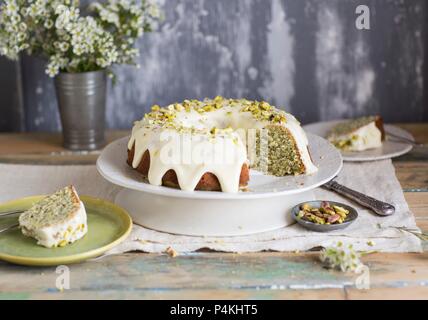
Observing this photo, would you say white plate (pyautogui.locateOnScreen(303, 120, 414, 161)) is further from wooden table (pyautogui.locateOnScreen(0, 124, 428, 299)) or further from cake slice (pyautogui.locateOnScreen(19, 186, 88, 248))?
cake slice (pyautogui.locateOnScreen(19, 186, 88, 248))

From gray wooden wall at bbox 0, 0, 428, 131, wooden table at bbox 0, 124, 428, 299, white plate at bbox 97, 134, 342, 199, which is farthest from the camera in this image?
gray wooden wall at bbox 0, 0, 428, 131

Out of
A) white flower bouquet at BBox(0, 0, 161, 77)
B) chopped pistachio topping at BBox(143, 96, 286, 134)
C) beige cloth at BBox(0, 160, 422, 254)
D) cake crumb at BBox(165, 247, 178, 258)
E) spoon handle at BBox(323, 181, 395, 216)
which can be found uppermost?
white flower bouquet at BBox(0, 0, 161, 77)

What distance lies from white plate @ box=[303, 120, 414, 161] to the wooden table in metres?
0.69

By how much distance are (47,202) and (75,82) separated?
81 cm

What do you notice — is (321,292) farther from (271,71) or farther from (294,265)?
(271,71)

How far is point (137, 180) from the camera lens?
1.98 meters

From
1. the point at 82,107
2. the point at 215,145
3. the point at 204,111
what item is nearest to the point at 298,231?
the point at 215,145

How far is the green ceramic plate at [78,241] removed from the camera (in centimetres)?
170

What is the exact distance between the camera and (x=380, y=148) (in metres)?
2.62

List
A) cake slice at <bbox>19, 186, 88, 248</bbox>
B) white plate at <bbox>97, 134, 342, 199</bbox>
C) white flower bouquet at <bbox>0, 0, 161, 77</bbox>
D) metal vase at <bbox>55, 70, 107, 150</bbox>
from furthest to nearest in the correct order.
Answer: metal vase at <bbox>55, 70, 107, 150</bbox>, white flower bouquet at <bbox>0, 0, 161, 77</bbox>, white plate at <bbox>97, 134, 342, 199</bbox>, cake slice at <bbox>19, 186, 88, 248</bbox>

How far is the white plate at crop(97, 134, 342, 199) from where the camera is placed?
73.1 inches

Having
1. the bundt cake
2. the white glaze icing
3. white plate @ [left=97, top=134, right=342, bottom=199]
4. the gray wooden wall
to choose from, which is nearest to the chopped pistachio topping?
the bundt cake

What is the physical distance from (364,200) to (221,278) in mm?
587

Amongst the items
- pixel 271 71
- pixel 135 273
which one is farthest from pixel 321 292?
pixel 271 71
